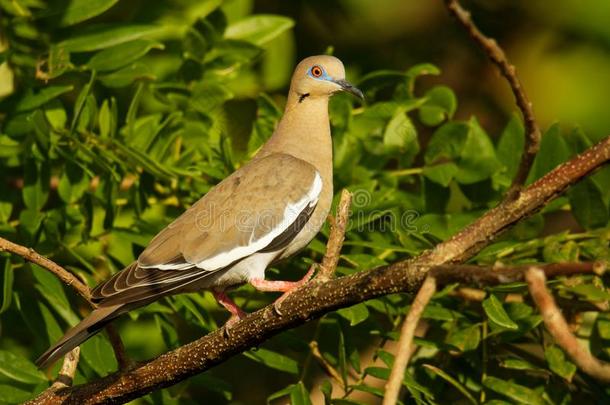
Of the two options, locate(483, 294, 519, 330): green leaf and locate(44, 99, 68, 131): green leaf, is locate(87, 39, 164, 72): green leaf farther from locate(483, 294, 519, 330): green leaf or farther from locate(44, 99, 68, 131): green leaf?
locate(483, 294, 519, 330): green leaf

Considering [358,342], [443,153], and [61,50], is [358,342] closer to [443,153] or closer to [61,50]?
[443,153]

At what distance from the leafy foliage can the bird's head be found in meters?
0.12

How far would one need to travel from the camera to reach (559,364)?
3473mm

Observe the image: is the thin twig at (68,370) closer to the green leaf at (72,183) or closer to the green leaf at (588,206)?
the green leaf at (72,183)

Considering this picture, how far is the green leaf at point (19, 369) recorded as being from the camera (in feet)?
11.1

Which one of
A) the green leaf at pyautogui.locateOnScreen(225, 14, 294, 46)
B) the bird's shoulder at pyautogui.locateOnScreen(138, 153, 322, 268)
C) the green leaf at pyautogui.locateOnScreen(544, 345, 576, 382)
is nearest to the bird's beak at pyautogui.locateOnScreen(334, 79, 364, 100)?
the bird's shoulder at pyautogui.locateOnScreen(138, 153, 322, 268)

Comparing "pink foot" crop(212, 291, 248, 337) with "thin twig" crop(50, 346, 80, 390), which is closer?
"thin twig" crop(50, 346, 80, 390)

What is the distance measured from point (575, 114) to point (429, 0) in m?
1.09

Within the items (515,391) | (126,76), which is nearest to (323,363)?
(515,391)

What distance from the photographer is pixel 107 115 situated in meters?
3.96

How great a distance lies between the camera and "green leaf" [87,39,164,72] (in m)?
4.09

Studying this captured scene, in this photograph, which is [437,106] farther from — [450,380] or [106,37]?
[106,37]

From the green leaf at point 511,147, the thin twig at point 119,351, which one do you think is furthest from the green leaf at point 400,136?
the thin twig at point 119,351

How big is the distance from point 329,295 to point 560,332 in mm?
825
